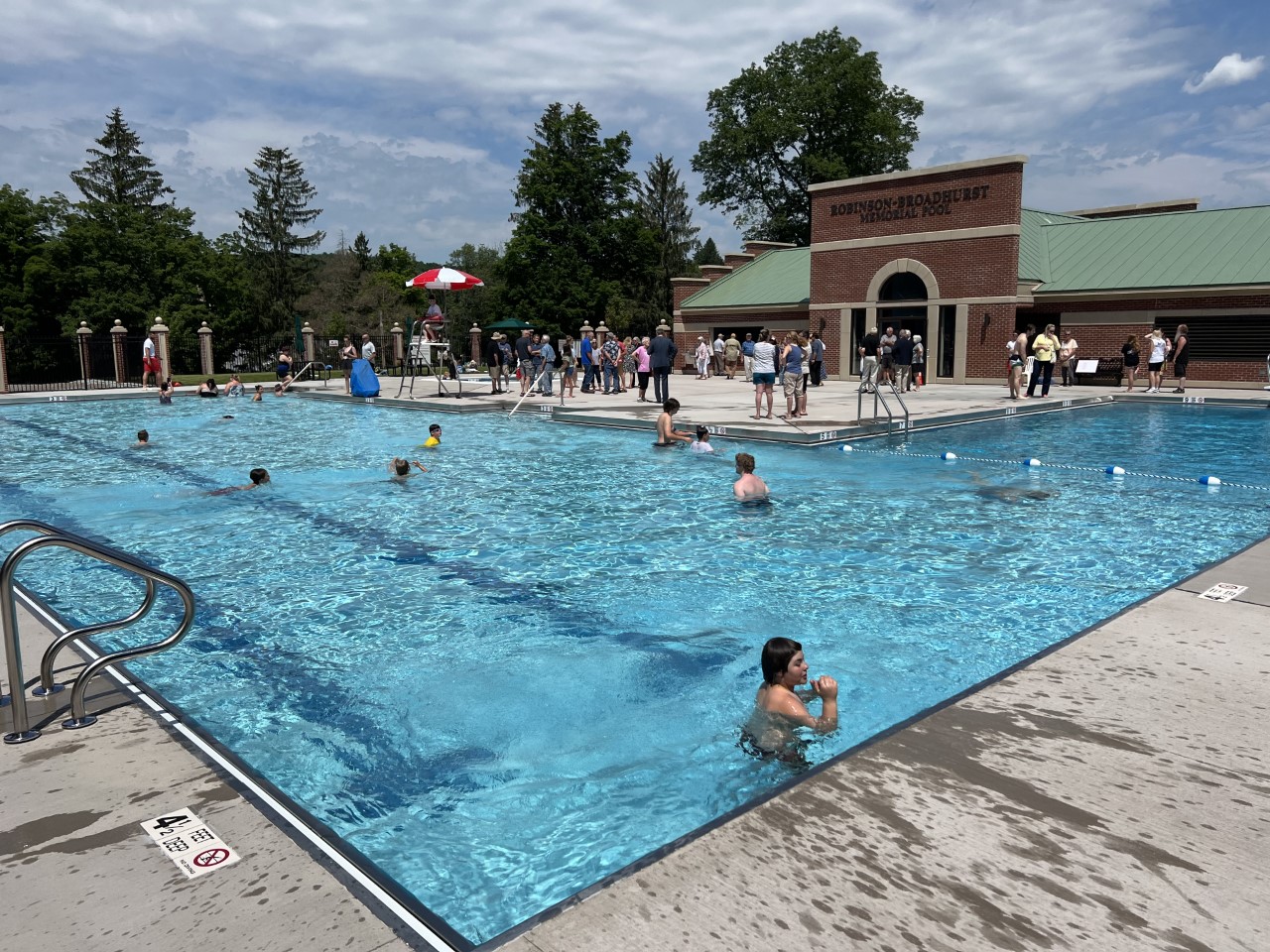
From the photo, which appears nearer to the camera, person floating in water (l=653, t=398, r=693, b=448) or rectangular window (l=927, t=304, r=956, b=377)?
person floating in water (l=653, t=398, r=693, b=448)

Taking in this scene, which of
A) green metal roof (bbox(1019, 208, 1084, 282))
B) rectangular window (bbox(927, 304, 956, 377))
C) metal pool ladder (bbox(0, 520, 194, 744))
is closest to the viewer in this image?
metal pool ladder (bbox(0, 520, 194, 744))

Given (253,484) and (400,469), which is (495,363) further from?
(253,484)

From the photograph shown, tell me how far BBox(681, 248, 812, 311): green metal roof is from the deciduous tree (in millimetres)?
15326

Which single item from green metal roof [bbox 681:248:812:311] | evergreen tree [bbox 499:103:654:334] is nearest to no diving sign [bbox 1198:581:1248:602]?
green metal roof [bbox 681:248:812:311]

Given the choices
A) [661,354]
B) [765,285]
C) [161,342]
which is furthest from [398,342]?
[661,354]

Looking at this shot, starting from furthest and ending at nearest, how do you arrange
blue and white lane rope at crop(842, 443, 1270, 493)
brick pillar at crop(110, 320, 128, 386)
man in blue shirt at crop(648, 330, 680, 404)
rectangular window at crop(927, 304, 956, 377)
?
brick pillar at crop(110, 320, 128, 386), rectangular window at crop(927, 304, 956, 377), man in blue shirt at crop(648, 330, 680, 404), blue and white lane rope at crop(842, 443, 1270, 493)

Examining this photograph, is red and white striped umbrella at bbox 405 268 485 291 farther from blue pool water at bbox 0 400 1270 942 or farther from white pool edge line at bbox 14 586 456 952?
white pool edge line at bbox 14 586 456 952

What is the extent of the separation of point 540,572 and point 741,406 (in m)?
13.5

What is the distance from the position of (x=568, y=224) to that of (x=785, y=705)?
55082 mm

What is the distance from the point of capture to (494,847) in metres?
4.00

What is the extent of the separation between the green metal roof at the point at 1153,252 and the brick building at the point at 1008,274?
0.17ft

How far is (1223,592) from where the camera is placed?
19.9 feet

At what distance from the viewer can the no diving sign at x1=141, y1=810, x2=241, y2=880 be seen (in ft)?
9.59

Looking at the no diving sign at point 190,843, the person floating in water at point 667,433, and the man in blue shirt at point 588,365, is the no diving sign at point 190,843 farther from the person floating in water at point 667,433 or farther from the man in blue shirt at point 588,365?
the man in blue shirt at point 588,365
